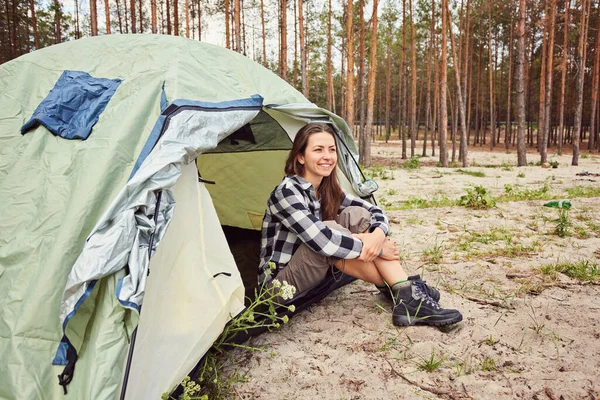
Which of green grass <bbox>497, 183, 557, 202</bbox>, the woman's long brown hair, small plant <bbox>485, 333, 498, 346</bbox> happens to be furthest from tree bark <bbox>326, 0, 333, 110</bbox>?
small plant <bbox>485, 333, 498, 346</bbox>

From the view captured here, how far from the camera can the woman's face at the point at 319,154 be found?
2.76 meters

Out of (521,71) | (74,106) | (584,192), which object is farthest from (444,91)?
(74,106)

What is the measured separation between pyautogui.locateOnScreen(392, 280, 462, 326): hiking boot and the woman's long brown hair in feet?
2.28

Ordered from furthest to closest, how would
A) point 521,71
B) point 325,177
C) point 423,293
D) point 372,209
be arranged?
point 521,71, point 372,209, point 325,177, point 423,293

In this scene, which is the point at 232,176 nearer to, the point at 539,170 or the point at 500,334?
the point at 500,334

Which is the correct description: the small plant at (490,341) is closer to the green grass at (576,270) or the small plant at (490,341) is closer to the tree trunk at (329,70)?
the green grass at (576,270)

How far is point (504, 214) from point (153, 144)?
16.7ft

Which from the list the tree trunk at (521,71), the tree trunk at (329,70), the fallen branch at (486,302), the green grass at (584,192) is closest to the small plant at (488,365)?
the fallen branch at (486,302)

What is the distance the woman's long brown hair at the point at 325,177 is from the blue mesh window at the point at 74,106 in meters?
1.19

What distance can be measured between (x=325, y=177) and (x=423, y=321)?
3.78ft

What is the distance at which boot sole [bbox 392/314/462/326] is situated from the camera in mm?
2596

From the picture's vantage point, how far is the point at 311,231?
246cm

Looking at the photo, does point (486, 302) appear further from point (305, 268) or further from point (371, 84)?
point (371, 84)

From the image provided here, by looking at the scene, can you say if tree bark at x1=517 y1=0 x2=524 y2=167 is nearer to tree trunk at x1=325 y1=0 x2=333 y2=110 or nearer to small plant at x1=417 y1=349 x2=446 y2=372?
tree trunk at x1=325 y1=0 x2=333 y2=110
